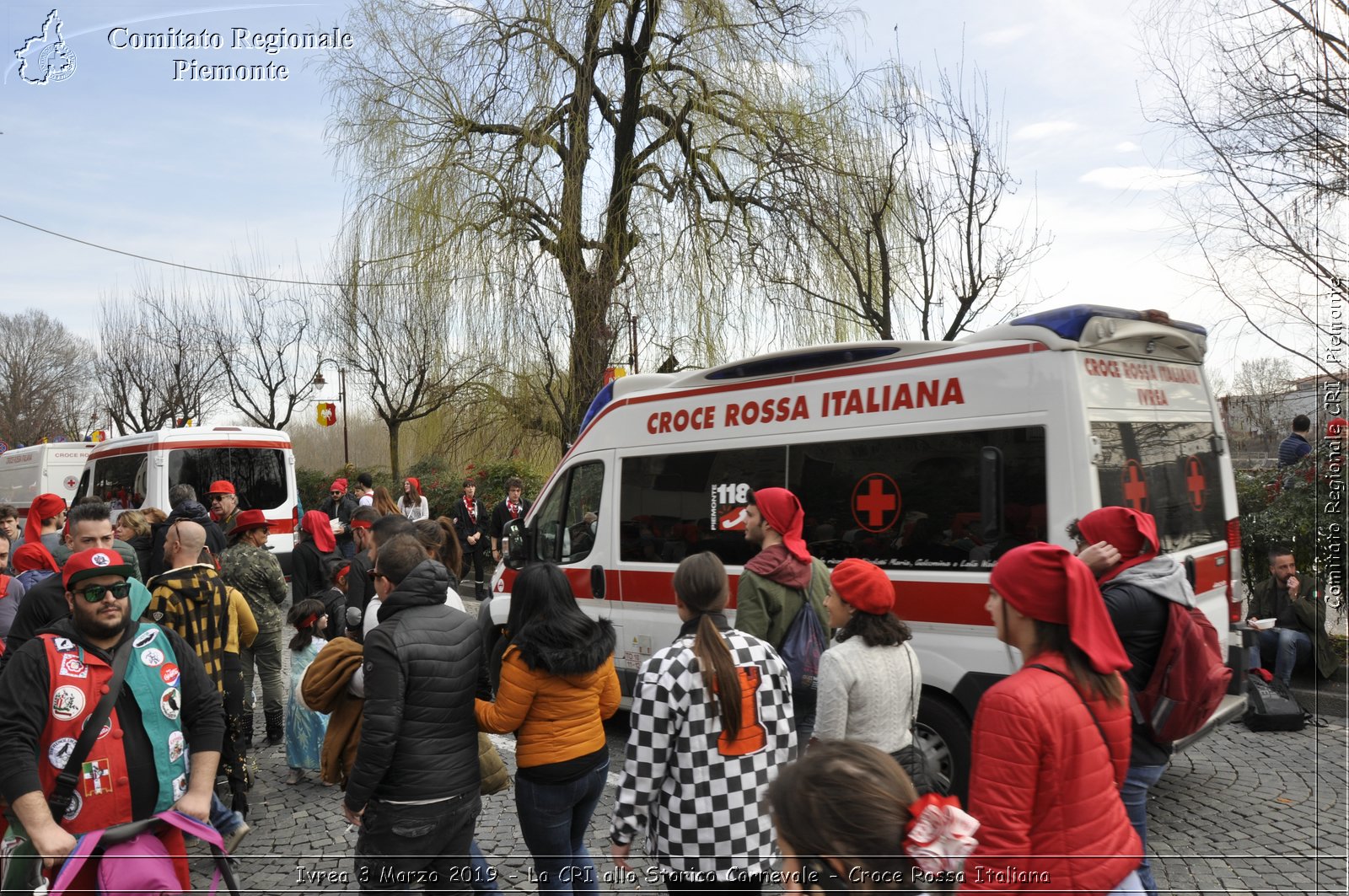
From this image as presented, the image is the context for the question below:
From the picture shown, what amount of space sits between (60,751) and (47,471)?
72.9 ft

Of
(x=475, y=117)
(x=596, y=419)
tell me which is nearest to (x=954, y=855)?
(x=596, y=419)

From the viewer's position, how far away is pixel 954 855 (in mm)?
1717

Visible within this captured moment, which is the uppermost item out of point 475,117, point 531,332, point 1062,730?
point 475,117

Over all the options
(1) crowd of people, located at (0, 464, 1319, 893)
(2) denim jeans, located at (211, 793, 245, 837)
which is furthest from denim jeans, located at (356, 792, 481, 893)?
(2) denim jeans, located at (211, 793, 245, 837)

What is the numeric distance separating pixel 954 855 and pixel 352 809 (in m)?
2.12

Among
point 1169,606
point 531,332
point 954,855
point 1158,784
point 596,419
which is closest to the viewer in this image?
point 954,855

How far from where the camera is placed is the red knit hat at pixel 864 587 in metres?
3.34

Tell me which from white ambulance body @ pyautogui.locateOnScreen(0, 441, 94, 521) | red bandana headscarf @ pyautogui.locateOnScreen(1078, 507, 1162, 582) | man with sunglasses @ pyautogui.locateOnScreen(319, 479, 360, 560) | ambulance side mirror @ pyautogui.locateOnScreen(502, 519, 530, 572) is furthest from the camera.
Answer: white ambulance body @ pyautogui.locateOnScreen(0, 441, 94, 521)

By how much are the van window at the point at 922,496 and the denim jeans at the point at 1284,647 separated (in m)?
3.61

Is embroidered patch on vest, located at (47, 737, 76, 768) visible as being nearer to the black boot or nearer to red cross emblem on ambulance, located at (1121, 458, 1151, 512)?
the black boot

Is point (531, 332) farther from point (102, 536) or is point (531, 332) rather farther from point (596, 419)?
point (102, 536)

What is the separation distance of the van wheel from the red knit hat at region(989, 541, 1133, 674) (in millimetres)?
2822

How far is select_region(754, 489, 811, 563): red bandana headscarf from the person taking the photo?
440 cm

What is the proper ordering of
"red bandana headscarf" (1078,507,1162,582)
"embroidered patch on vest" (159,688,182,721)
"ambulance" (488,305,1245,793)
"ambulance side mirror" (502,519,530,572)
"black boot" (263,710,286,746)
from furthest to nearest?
1. "ambulance side mirror" (502,519,530,572)
2. "black boot" (263,710,286,746)
3. "ambulance" (488,305,1245,793)
4. "red bandana headscarf" (1078,507,1162,582)
5. "embroidered patch on vest" (159,688,182,721)
